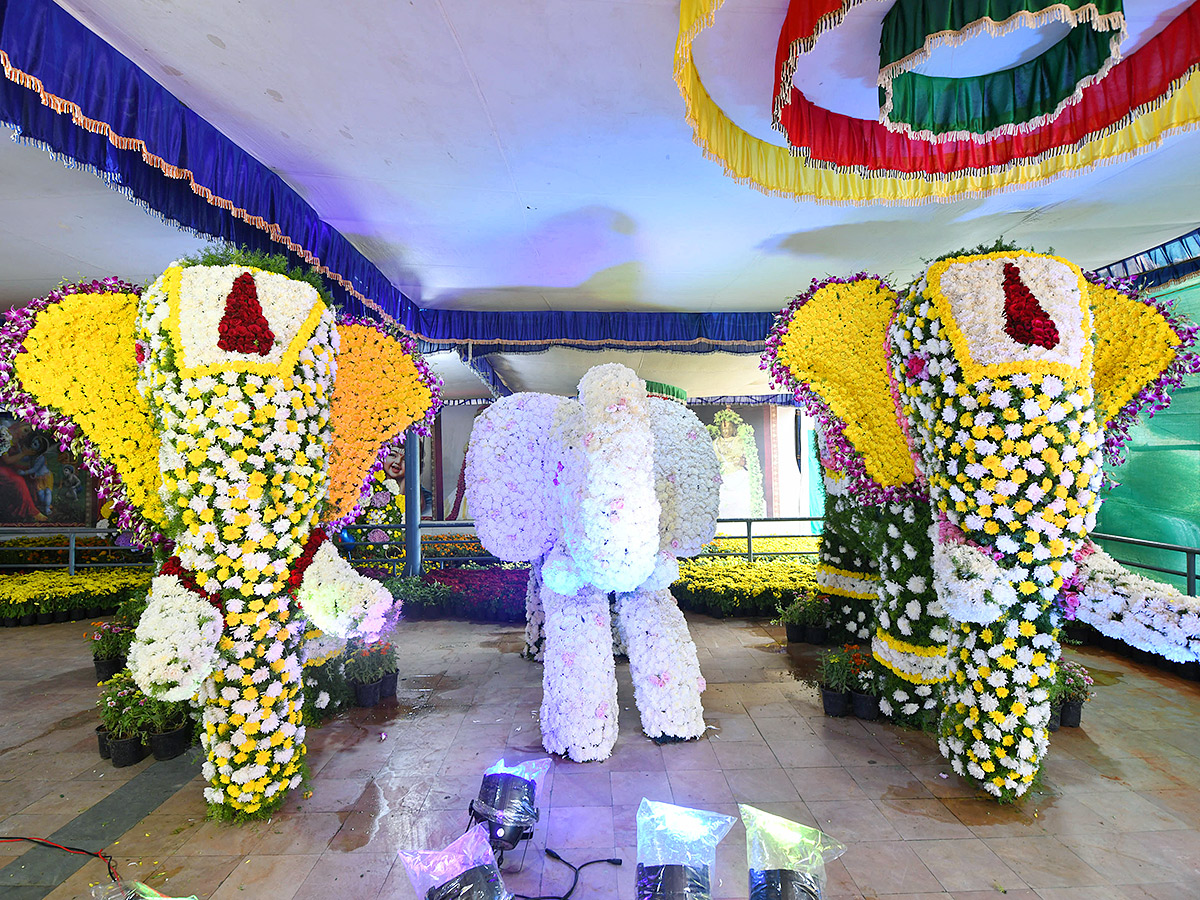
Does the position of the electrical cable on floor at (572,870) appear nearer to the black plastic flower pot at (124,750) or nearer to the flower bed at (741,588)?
the black plastic flower pot at (124,750)

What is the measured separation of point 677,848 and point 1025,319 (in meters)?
2.74

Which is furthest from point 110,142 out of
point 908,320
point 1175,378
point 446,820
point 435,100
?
point 1175,378

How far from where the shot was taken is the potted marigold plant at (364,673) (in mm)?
4551

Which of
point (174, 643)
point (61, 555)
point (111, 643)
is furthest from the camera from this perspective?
point (61, 555)

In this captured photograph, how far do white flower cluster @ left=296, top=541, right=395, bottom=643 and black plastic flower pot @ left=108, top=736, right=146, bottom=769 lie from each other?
6.03 ft

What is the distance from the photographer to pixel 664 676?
386cm

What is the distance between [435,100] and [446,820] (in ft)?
12.3

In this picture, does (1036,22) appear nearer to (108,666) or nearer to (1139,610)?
(1139,610)

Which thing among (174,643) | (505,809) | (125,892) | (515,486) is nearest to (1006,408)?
(515,486)

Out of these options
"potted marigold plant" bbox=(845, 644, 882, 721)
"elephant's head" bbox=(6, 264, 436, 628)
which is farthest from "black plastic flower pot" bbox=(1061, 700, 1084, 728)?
"elephant's head" bbox=(6, 264, 436, 628)

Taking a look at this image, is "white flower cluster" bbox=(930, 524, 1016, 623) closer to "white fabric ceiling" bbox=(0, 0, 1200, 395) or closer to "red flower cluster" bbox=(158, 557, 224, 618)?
"white fabric ceiling" bbox=(0, 0, 1200, 395)

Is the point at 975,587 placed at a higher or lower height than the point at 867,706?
higher

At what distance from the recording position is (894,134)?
3.55 metres

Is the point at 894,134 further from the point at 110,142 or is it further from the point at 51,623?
the point at 51,623
